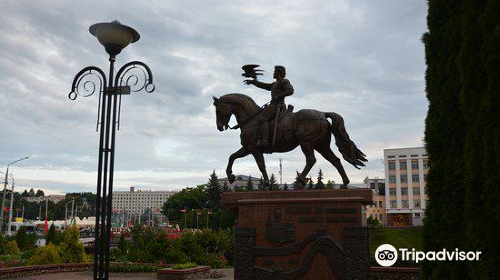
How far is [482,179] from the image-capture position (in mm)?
4621

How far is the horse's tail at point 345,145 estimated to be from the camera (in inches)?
407

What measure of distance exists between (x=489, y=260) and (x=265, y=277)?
537cm

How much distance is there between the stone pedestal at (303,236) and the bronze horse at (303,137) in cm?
112

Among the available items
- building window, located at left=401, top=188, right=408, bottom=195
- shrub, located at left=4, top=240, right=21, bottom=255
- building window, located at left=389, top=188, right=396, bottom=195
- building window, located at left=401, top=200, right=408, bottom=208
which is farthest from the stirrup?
building window, located at left=389, top=188, right=396, bottom=195

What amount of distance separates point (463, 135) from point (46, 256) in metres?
15.8

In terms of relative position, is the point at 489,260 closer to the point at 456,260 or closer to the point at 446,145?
the point at 456,260

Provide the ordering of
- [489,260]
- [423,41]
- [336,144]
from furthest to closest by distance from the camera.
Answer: [336,144] < [423,41] < [489,260]

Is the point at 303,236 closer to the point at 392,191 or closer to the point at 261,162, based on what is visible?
the point at 261,162

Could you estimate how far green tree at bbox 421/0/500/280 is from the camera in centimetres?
450

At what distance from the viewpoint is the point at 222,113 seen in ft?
36.8

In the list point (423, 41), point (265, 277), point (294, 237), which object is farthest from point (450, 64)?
point (265, 277)

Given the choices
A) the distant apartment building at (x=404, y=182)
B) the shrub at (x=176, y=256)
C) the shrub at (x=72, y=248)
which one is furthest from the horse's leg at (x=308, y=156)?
the distant apartment building at (x=404, y=182)

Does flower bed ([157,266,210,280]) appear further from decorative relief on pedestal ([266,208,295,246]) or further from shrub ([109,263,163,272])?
decorative relief on pedestal ([266,208,295,246])

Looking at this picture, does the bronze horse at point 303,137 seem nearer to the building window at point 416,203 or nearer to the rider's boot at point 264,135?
the rider's boot at point 264,135
